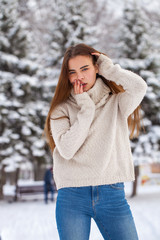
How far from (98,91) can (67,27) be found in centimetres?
1341

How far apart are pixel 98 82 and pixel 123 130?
41 centimetres

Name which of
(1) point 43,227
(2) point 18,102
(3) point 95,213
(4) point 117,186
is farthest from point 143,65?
(3) point 95,213

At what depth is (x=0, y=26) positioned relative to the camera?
14.8 metres

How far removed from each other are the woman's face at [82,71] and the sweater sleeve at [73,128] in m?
0.11

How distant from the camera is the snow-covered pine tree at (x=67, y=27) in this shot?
15086mm

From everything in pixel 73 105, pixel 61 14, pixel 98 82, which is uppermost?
pixel 61 14

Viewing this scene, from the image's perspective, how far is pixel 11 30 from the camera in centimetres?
1490

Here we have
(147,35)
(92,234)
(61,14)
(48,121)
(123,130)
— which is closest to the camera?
(123,130)

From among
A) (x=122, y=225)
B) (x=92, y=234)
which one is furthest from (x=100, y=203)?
(x=92, y=234)

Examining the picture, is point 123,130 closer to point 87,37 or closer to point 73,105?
point 73,105

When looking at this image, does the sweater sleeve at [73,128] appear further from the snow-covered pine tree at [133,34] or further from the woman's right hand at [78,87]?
the snow-covered pine tree at [133,34]

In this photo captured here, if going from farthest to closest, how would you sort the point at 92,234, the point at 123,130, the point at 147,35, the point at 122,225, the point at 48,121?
the point at 147,35 < the point at 92,234 < the point at 48,121 < the point at 123,130 < the point at 122,225

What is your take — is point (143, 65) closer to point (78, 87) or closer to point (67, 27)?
point (67, 27)

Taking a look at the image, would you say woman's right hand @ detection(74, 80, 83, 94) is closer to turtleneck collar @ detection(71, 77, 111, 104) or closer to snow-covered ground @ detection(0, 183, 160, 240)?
turtleneck collar @ detection(71, 77, 111, 104)
